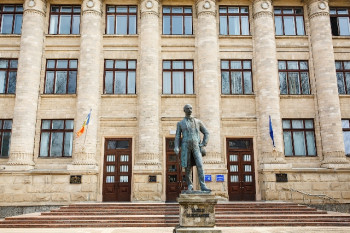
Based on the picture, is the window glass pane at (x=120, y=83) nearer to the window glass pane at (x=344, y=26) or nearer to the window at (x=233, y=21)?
the window at (x=233, y=21)

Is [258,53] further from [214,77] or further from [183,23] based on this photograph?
[183,23]

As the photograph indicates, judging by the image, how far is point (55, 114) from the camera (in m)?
18.5

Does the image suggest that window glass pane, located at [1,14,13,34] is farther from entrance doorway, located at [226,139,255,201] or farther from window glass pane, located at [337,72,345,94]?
window glass pane, located at [337,72,345,94]

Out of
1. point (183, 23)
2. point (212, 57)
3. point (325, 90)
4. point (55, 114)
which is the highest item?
point (183, 23)

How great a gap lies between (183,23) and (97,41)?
5.23 m

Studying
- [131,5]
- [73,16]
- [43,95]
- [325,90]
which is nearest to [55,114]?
[43,95]

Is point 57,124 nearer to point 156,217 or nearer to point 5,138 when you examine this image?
point 5,138

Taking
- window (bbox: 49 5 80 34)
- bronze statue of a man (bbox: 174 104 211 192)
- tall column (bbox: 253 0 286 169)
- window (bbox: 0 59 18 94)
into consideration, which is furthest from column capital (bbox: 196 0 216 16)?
bronze statue of a man (bbox: 174 104 211 192)

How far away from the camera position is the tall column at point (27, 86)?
17500 millimetres

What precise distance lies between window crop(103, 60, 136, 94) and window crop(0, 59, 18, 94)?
5219mm

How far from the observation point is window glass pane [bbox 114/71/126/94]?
19.1 meters

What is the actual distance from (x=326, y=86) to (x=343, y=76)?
5.89 ft

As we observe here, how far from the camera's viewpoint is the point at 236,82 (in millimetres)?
19469

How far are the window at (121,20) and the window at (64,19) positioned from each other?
1.88 metres
